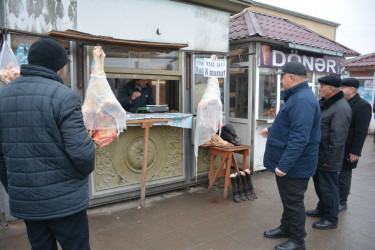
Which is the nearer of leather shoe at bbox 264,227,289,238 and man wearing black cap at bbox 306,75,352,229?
leather shoe at bbox 264,227,289,238

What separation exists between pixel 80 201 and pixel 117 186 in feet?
8.24

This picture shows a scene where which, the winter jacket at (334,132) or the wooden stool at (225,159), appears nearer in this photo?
the winter jacket at (334,132)

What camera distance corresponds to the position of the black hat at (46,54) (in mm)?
2008

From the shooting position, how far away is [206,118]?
4.71 metres

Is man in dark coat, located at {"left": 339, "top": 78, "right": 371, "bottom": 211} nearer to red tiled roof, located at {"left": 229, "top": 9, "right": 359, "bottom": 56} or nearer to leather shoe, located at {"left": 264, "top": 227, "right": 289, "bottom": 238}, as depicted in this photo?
leather shoe, located at {"left": 264, "top": 227, "right": 289, "bottom": 238}

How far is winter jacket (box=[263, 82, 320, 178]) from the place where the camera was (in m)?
3.00

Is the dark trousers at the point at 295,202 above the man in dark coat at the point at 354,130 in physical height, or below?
below

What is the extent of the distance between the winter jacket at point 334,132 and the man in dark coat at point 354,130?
0.47 m

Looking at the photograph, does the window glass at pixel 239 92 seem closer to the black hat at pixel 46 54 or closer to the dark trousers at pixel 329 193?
the dark trousers at pixel 329 193

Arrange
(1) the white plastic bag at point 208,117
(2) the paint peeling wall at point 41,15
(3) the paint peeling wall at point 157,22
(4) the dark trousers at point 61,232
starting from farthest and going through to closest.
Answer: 1. (1) the white plastic bag at point 208,117
2. (3) the paint peeling wall at point 157,22
3. (2) the paint peeling wall at point 41,15
4. (4) the dark trousers at point 61,232

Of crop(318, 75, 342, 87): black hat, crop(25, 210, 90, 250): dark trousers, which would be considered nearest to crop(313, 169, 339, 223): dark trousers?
crop(318, 75, 342, 87): black hat

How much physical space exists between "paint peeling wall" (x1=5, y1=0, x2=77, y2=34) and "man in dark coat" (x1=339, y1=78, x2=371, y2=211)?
161 inches

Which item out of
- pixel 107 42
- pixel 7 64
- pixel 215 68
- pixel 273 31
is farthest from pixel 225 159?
pixel 7 64

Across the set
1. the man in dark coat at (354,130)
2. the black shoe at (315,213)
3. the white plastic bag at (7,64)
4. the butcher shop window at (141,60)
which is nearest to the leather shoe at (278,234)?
the black shoe at (315,213)
